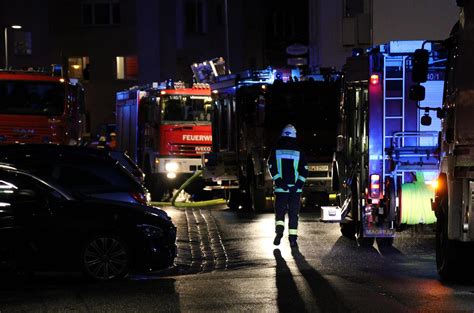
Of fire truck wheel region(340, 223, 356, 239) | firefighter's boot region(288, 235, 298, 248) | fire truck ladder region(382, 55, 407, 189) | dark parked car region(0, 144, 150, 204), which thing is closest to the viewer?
dark parked car region(0, 144, 150, 204)

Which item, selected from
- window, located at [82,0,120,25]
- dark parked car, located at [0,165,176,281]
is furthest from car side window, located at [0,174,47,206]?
window, located at [82,0,120,25]

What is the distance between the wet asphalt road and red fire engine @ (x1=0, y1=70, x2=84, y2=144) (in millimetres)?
9500

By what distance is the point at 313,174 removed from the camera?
74.8 ft

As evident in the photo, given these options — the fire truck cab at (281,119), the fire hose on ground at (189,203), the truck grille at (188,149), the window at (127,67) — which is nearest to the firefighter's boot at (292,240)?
the fire truck cab at (281,119)

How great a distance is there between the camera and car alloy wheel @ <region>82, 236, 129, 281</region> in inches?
497

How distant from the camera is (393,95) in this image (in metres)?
15.3

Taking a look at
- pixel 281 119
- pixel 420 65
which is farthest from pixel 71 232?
pixel 281 119

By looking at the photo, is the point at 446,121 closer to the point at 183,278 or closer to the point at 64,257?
the point at 183,278

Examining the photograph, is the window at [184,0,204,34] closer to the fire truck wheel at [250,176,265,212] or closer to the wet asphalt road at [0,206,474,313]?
the fire truck wheel at [250,176,265,212]

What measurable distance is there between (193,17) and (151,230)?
148 ft

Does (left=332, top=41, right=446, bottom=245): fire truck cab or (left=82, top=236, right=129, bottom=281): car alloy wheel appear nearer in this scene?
(left=82, top=236, right=129, bottom=281): car alloy wheel

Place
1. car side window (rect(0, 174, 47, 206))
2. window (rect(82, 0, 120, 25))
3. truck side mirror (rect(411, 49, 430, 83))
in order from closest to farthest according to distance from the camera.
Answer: truck side mirror (rect(411, 49, 430, 83))
car side window (rect(0, 174, 47, 206))
window (rect(82, 0, 120, 25))

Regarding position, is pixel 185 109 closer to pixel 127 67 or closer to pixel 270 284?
pixel 270 284

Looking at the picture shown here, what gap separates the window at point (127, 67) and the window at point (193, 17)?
3.41 m
